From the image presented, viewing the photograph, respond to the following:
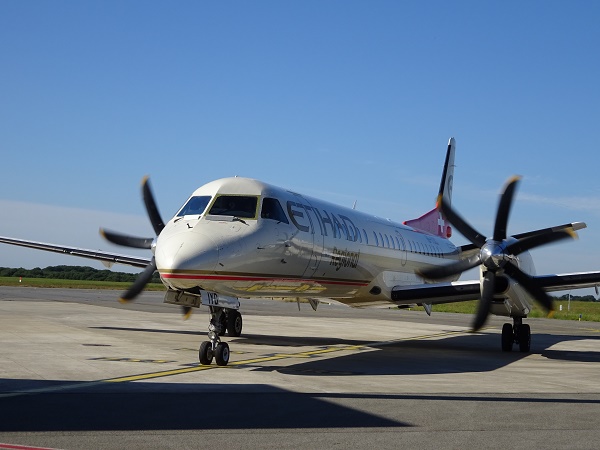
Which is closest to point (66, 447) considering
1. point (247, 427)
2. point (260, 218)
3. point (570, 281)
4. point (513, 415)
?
point (247, 427)

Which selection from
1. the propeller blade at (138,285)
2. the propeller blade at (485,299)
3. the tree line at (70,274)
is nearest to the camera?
the propeller blade at (485,299)

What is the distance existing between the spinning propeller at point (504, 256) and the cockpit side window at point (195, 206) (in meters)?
6.12

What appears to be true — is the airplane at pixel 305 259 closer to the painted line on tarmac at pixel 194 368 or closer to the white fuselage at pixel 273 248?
the white fuselage at pixel 273 248

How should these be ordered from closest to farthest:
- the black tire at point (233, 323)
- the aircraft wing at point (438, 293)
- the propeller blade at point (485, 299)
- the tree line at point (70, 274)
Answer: the propeller blade at point (485, 299), the aircraft wing at point (438, 293), the black tire at point (233, 323), the tree line at point (70, 274)

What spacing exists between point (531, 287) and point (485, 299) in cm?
130

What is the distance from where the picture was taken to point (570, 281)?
58.8 feet

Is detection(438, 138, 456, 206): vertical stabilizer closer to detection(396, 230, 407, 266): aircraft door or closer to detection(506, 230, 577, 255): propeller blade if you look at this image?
detection(396, 230, 407, 266): aircraft door

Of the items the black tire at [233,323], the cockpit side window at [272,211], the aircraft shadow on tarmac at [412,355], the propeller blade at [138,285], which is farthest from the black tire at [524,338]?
the propeller blade at [138,285]

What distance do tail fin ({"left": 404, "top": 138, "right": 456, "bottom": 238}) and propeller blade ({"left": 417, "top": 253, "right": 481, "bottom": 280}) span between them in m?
10.5

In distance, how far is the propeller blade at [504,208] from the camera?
17.0 metres

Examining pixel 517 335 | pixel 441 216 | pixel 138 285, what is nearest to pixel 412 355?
pixel 517 335

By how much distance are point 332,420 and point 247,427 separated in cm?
108

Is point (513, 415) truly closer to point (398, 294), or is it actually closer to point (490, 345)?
point (398, 294)

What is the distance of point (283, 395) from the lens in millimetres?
10273
